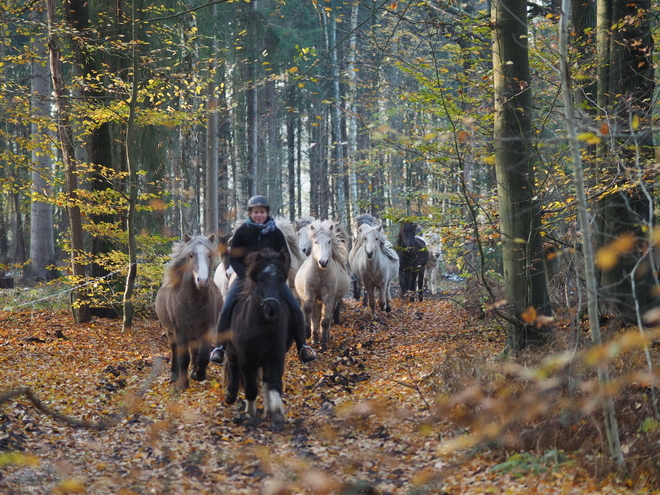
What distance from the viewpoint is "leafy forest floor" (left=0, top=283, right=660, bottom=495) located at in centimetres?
498

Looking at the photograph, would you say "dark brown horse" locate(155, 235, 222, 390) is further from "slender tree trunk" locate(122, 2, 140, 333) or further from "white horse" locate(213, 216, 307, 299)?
"slender tree trunk" locate(122, 2, 140, 333)

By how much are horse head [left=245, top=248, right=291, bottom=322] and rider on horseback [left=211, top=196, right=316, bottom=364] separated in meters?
0.62

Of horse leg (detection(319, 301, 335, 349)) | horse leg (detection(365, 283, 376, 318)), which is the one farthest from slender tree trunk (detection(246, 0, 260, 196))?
horse leg (detection(319, 301, 335, 349))

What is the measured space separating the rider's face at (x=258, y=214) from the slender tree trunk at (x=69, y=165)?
18.3 ft

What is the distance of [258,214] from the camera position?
27.4 feet

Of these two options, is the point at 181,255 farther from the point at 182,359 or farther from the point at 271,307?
the point at 271,307

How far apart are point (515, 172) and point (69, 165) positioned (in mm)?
9204

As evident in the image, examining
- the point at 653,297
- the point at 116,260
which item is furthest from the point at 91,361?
the point at 653,297

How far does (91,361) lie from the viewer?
10242 mm

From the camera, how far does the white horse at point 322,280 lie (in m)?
11.4

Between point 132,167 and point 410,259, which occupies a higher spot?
point 132,167

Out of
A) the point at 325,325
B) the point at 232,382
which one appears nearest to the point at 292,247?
the point at 325,325

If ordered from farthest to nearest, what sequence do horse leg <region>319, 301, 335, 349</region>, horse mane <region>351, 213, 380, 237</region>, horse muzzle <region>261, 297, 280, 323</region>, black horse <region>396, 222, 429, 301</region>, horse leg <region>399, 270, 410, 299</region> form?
horse leg <region>399, 270, 410, 299</region>, black horse <region>396, 222, 429, 301</region>, horse mane <region>351, 213, 380, 237</region>, horse leg <region>319, 301, 335, 349</region>, horse muzzle <region>261, 297, 280, 323</region>

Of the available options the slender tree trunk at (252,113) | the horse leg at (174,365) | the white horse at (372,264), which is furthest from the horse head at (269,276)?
the slender tree trunk at (252,113)
